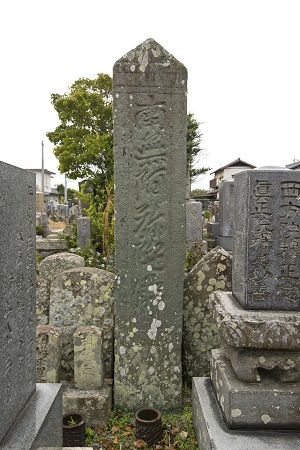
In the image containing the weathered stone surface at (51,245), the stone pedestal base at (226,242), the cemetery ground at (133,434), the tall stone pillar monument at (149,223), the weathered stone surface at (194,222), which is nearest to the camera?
the cemetery ground at (133,434)

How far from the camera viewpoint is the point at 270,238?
2254mm

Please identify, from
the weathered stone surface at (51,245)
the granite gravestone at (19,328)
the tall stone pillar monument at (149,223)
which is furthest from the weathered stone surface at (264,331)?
the weathered stone surface at (51,245)

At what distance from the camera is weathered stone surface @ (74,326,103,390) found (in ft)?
10.2

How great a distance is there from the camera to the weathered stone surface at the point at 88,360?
10.2 feet

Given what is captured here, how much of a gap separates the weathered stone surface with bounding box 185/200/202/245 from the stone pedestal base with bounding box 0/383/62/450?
8.12 m

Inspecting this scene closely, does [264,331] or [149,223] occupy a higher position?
[149,223]

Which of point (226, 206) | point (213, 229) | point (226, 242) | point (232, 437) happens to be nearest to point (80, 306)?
point (232, 437)

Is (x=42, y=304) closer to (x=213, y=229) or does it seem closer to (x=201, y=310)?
(x=201, y=310)

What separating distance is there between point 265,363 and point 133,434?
149 cm

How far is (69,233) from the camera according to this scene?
10781 mm

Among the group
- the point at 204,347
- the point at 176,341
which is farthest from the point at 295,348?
the point at 204,347

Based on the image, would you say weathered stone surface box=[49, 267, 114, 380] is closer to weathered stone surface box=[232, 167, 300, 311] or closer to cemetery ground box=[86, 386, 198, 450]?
cemetery ground box=[86, 386, 198, 450]

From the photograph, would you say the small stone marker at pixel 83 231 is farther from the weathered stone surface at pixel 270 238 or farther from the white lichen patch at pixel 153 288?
the weathered stone surface at pixel 270 238

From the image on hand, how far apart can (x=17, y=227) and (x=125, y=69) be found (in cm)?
197
